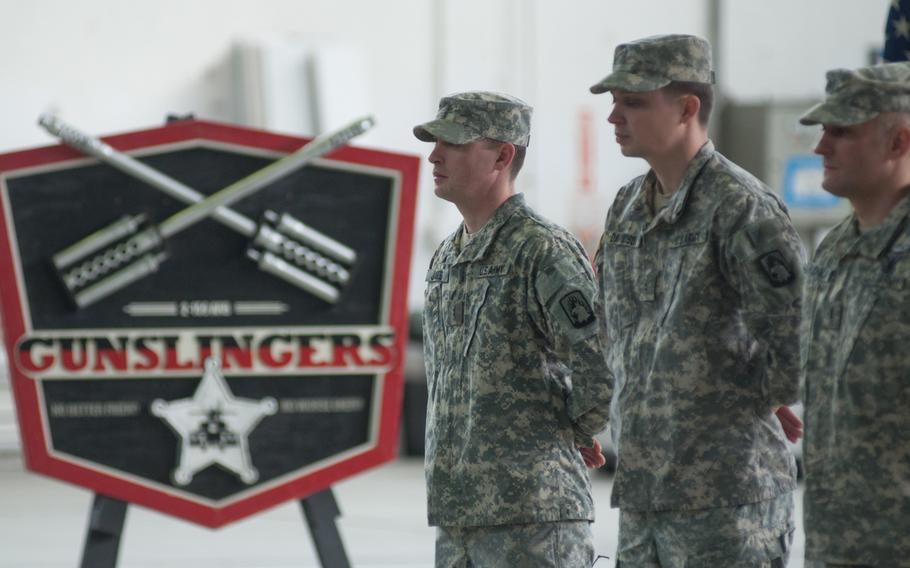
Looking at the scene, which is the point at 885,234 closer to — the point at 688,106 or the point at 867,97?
the point at 867,97

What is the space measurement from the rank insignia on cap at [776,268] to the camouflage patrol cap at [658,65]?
1.11ft

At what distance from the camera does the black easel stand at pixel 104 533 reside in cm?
364

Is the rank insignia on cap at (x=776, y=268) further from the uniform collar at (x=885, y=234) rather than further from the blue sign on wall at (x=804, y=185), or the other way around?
the blue sign on wall at (x=804, y=185)

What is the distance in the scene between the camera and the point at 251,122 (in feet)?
27.4

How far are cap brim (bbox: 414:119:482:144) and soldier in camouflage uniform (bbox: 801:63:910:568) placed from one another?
69 cm

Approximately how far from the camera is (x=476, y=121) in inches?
107

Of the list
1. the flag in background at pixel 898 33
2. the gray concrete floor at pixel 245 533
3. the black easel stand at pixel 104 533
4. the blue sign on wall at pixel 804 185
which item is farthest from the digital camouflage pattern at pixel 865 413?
the blue sign on wall at pixel 804 185

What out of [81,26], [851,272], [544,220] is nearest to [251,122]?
[81,26]

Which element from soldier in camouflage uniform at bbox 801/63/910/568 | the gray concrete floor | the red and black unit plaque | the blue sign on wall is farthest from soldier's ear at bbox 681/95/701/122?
the blue sign on wall

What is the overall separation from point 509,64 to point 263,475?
17.9ft

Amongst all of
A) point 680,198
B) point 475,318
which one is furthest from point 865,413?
point 475,318

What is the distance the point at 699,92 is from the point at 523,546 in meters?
0.80

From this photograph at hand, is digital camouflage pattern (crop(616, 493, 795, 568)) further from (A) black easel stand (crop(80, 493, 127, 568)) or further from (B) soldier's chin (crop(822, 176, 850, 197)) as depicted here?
(A) black easel stand (crop(80, 493, 127, 568))

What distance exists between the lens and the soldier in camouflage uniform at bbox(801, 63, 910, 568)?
206cm
